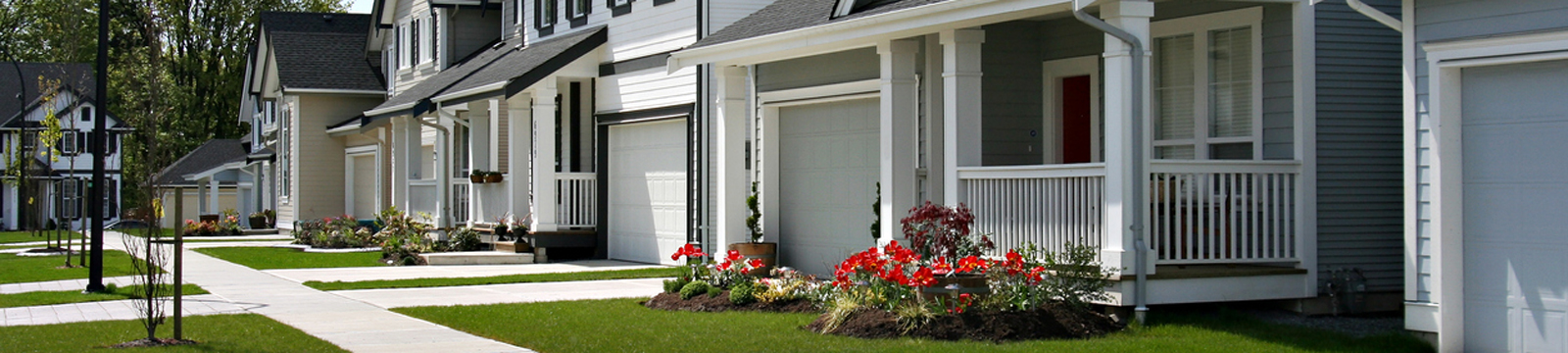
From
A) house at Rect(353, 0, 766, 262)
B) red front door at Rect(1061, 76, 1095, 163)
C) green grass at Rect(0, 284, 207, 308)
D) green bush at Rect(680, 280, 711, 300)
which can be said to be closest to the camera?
green bush at Rect(680, 280, 711, 300)

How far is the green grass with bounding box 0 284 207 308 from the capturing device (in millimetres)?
14297

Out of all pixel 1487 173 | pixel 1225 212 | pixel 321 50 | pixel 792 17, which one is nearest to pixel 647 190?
pixel 792 17

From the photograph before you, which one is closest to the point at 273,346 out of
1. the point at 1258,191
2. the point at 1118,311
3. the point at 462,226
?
the point at 1118,311

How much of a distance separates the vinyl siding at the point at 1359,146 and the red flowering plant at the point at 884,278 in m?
3.39

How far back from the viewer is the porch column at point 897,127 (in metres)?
13.3

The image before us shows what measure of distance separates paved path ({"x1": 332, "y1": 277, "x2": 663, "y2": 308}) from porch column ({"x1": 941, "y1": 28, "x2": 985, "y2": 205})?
3535 mm

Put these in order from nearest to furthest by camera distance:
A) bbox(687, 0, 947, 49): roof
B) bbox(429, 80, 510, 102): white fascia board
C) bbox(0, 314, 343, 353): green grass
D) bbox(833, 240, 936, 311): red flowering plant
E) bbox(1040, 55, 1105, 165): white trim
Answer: bbox(0, 314, 343, 353): green grass
bbox(833, 240, 936, 311): red flowering plant
bbox(687, 0, 947, 49): roof
bbox(1040, 55, 1105, 165): white trim
bbox(429, 80, 510, 102): white fascia board

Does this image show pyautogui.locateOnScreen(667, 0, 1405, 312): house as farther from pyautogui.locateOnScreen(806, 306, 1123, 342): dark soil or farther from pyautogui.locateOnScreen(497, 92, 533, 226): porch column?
pyautogui.locateOnScreen(497, 92, 533, 226): porch column

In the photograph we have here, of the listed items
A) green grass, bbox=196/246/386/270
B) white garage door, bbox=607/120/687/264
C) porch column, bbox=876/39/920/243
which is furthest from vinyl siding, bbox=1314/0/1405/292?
green grass, bbox=196/246/386/270

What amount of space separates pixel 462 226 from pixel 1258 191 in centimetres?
1497

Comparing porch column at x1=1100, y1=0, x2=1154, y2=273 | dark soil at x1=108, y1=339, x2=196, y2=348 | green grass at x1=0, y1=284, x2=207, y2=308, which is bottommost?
green grass at x1=0, y1=284, x2=207, y2=308

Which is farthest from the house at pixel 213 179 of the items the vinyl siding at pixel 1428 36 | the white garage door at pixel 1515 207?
the white garage door at pixel 1515 207

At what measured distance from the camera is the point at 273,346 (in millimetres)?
10031

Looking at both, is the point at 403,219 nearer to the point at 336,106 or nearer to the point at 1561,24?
the point at 336,106
